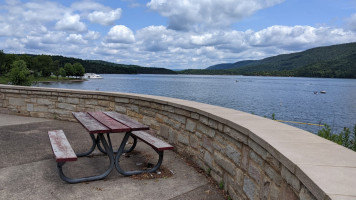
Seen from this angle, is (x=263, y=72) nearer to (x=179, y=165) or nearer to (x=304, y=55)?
(x=304, y=55)

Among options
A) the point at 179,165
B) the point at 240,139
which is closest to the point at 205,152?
the point at 179,165

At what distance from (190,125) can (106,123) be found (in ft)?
4.25

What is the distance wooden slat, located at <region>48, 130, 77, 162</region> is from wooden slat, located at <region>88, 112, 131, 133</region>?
0.58m

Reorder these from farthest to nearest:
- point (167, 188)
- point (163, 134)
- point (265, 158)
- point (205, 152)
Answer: point (163, 134)
point (205, 152)
point (167, 188)
point (265, 158)

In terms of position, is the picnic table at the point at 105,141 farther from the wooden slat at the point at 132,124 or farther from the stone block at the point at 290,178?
the stone block at the point at 290,178

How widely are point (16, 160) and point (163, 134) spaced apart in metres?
2.47

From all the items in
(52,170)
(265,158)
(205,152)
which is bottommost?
(52,170)

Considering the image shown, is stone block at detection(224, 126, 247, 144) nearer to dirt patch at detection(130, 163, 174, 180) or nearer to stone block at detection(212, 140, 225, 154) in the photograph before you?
stone block at detection(212, 140, 225, 154)

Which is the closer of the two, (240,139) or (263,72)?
(240,139)

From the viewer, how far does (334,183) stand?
5.24 feet

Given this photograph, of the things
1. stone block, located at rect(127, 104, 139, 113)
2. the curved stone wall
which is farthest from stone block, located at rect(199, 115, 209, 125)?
stone block, located at rect(127, 104, 139, 113)

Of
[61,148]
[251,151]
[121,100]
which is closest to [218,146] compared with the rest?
[251,151]

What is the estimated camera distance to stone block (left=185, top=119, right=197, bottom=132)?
4.33m

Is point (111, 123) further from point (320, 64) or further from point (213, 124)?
point (320, 64)
